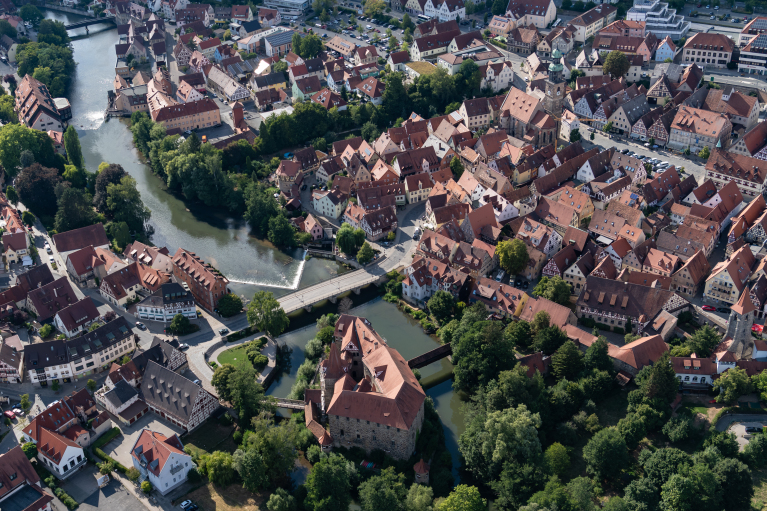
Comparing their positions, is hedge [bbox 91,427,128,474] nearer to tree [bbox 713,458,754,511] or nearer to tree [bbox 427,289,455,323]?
tree [bbox 427,289,455,323]

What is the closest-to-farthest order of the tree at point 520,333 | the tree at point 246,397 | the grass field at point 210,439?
the grass field at point 210,439 → the tree at point 246,397 → the tree at point 520,333

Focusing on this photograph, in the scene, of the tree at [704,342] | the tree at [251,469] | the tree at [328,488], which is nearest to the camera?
the tree at [328,488]

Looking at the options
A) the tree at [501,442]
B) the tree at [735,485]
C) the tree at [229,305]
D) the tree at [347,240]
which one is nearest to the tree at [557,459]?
the tree at [501,442]

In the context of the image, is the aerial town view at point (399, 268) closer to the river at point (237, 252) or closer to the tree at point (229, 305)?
the tree at point (229, 305)

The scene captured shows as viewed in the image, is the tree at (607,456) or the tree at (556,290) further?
the tree at (556,290)

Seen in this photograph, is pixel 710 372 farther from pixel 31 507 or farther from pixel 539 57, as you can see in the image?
pixel 539 57

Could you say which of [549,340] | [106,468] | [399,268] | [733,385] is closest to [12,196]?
[399,268]
